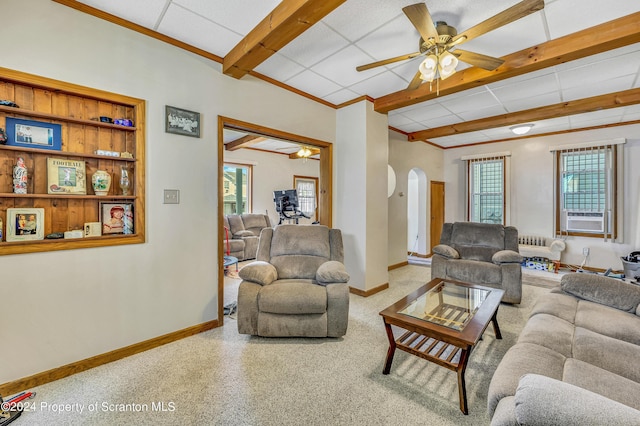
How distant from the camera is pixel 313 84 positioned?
328cm

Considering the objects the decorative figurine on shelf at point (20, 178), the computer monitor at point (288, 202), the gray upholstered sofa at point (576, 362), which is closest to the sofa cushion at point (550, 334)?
the gray upholstered sofa at point (576, 362)

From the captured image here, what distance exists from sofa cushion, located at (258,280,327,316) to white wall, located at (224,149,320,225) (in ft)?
15.4

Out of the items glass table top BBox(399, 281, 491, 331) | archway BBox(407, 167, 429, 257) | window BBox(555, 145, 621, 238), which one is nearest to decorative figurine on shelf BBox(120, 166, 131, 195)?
glass table top BBox(399, 281, 491, 331)

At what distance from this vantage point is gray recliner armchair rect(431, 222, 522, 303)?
3.23m

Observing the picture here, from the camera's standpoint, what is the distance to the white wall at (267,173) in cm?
670

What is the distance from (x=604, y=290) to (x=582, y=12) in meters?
2.09

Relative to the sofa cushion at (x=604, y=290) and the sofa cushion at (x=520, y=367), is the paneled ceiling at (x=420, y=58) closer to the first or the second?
the sofa cushion at (x=604, y=290)

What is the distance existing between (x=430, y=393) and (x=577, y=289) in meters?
1.48

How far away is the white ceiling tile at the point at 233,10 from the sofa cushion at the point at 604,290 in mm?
3161

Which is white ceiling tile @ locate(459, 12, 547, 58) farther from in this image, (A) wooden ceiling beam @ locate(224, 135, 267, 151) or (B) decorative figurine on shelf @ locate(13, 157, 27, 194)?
(A) wooden ceiling beam @ locate(224, 135, 267, 151)

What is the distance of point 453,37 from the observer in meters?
2.03

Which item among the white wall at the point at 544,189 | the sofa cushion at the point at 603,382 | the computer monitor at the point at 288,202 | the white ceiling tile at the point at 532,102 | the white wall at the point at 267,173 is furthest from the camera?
the white wall at the point at 267,173

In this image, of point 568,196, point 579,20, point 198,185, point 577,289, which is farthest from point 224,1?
point 568,196

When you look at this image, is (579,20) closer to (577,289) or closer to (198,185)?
(577,289)
